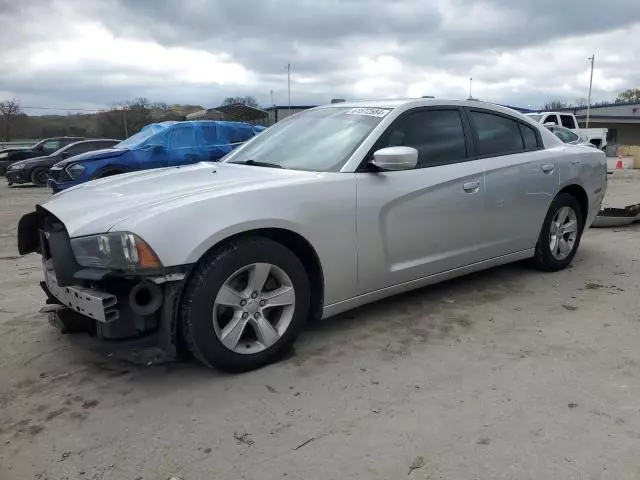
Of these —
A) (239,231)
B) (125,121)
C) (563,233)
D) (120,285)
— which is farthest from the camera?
(125,121)

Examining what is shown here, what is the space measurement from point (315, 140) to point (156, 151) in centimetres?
859

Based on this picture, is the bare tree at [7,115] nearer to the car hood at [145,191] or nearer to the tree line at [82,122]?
the tree line at [82,122]

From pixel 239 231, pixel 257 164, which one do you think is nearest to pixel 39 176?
pixel 257 164

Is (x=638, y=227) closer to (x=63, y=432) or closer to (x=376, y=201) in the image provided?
(x=376, y=201)

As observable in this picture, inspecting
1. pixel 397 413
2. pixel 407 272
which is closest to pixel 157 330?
pixel 397 413

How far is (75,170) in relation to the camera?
1087cm

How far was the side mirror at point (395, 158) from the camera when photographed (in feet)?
11.4

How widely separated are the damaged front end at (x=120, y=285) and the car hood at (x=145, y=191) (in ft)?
0.35

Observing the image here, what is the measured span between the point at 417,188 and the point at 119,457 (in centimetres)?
244

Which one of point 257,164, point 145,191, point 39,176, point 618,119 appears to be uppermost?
point 618,119

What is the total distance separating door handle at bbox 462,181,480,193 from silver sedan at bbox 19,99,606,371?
5 centimetres

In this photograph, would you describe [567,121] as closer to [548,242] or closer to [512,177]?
[548,242]

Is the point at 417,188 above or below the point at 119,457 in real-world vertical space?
above

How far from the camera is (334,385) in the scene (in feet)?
10.0
